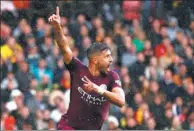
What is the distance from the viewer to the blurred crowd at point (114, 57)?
1792cm

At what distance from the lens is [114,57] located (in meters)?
20.2

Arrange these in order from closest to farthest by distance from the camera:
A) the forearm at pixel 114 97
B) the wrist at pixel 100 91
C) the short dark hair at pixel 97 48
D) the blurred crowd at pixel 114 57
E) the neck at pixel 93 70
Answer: the wrist at pixel 100 91 → the forearm at pixel 114 97 → the short dark hair at pixel 97 48 → the neck at pixel 93 70 → the blurred crowd at pixel 114 57

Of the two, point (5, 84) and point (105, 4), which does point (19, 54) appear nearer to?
point (5, 84)

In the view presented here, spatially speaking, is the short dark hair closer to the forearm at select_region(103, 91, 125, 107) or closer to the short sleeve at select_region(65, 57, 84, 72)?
the short sleeve at select_region(65, 57, 84, 72)

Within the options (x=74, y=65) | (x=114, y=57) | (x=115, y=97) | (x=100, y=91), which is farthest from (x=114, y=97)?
(x=114, y=57)

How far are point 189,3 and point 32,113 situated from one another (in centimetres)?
709

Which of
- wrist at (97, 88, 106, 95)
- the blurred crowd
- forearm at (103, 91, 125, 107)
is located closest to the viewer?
wrist at (97, 88, 106, 95)

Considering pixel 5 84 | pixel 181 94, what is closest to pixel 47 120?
pixel 5 84

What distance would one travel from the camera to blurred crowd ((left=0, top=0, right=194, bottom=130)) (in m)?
17.9

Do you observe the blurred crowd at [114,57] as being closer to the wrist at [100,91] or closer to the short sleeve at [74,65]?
the short sleeve at [74,65]

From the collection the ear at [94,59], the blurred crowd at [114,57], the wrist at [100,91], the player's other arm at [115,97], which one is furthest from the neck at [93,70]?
the blurred crowd at [114,57]

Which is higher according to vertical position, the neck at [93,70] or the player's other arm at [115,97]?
the neck at [93,70]

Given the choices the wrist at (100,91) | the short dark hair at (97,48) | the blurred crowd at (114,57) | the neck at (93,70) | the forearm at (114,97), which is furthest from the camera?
the blurred crowd at (114,57)

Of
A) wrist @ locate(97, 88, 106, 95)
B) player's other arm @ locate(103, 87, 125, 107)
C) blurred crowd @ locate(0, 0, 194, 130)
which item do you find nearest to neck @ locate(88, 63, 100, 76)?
player's other arm @ locate(103, 87, 125, 107)
